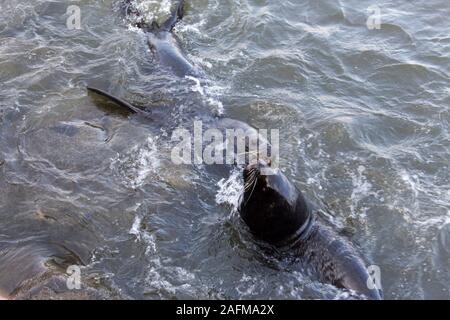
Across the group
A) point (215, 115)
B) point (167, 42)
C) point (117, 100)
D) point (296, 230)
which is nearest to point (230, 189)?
point (296, 230)

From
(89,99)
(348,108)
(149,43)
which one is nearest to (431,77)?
(348,108)

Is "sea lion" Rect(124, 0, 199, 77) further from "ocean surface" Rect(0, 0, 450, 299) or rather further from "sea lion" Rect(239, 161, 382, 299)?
"sea lion" Rect(239, 161, 382, 299)

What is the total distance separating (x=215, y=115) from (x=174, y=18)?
2.94 metres

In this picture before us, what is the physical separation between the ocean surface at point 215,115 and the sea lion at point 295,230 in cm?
16

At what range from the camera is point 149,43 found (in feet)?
27.4

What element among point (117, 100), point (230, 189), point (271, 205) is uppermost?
point (271, 205)

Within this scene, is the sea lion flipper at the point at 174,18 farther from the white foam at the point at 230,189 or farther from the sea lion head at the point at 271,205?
the sea lion head at the point at 271,205

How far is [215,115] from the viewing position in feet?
22.7

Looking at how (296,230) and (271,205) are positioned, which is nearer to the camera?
(271,205)

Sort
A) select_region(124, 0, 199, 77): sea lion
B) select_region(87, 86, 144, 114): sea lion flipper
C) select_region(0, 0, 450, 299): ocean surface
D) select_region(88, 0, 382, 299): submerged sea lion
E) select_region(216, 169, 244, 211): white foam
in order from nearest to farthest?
select_region(88, 0, 382, 299): submerged sea lion, select_region(0, 0, 450, 299): ocean surface, select_region(216, 169, 244, 211): white foam, select_region(87, 86, 144, 114): sea lion flipper, select_region(124, 0, 199, 77): sea lion

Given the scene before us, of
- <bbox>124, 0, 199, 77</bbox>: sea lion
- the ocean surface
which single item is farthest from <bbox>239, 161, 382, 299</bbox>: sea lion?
<bbox>124, 0, 199, 77</bbox>: sea lion

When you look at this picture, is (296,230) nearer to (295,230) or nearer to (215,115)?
(295,230)

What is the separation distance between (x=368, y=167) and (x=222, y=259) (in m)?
2.32

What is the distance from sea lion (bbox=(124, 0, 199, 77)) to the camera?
7.64 m
